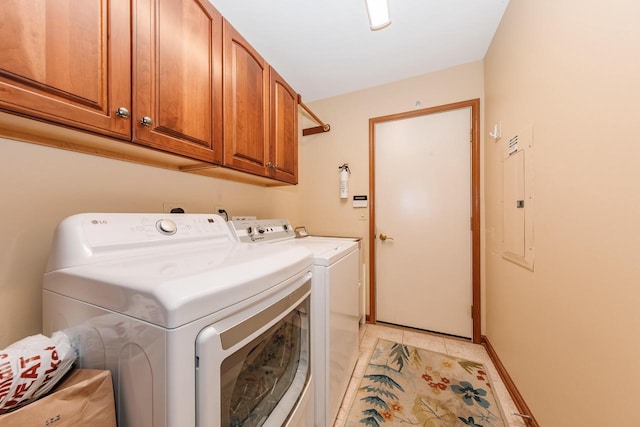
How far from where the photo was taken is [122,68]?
32.3 inches

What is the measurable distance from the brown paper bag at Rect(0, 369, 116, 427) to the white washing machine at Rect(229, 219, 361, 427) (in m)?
0.72

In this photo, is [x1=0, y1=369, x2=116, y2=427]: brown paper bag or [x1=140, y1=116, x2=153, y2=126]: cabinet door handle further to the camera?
[x1=140, y1=116, x2=153, y2=126]: cabinet door handle

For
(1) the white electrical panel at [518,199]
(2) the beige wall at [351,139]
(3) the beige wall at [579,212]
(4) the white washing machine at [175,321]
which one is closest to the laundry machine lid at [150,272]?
(4) the white washing machine at [175,321]

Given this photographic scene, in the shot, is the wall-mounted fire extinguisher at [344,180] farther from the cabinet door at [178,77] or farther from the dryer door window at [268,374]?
the dryer door window at [268,374]

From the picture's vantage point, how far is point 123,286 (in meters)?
0.52

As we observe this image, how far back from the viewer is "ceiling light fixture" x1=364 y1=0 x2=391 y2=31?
1.35m

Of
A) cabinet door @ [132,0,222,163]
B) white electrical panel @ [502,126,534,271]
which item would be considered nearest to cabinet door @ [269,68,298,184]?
cabinet door @ [132,0,222,163]

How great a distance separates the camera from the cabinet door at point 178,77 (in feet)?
2.90

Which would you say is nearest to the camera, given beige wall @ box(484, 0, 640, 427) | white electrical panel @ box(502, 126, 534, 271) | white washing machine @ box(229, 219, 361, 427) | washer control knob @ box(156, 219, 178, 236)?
beige wall @ box(484, 0, 640, 427)

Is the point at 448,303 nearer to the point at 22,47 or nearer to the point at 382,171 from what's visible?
the point at 382,171

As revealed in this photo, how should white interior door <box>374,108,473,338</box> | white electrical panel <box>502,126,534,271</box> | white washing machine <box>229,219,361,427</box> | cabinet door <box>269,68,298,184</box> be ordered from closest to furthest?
white washing machine <box>229,219,361,427</box> < white electrical panel <box>502,126,534,271</box> < cabinet door <box>269,68,298,184</box> < white interior door <box>374,108,473,338</box>

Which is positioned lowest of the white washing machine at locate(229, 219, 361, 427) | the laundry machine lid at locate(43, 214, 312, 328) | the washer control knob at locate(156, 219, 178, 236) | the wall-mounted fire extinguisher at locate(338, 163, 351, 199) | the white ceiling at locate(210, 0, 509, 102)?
the white washing machine at locate(229, 219, 361, 427)

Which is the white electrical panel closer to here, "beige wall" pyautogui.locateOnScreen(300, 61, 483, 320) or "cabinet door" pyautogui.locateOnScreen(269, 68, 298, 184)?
"beige wall" pyautogui.locateOnScreen(300, 61, 483, 320)

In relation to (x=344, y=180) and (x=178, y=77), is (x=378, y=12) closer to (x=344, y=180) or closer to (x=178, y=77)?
(x=178, y=77)
